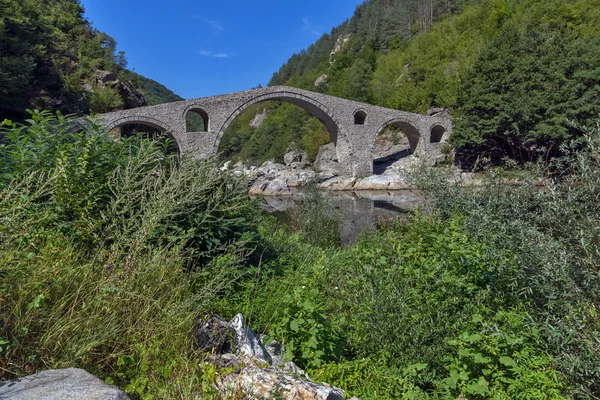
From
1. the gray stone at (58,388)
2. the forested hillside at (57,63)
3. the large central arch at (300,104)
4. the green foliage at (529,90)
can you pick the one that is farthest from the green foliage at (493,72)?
the forested hillside at (57,63)

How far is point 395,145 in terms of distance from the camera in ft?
101

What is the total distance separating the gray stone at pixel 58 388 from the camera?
111 centimetres

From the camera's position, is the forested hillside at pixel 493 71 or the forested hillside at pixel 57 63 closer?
the forested hillside at pixel 57 63

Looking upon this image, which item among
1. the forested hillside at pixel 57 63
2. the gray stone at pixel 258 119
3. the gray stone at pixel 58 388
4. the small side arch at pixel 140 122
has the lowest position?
the gray stone at pixel 58 388

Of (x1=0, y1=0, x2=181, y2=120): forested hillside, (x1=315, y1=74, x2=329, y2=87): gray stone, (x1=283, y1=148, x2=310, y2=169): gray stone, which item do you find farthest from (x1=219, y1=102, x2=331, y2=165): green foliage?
(x1=0, y1=0, x2=181, y2=120): forested hillside

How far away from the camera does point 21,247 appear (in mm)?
1854

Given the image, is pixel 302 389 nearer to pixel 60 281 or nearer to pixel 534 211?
pixel 60 281

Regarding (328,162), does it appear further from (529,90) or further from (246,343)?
(246,343)

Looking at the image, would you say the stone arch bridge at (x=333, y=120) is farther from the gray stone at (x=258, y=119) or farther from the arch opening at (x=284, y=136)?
the gray stone at (x=258, y=119)

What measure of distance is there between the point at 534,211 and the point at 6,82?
59.2 feet

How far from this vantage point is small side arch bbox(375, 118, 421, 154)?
88.4 feet

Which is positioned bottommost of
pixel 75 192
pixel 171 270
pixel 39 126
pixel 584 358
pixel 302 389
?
pixel 584 358

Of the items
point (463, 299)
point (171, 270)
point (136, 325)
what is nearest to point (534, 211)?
point (463, 299)

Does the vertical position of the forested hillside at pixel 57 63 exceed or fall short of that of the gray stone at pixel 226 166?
it exceeds it
